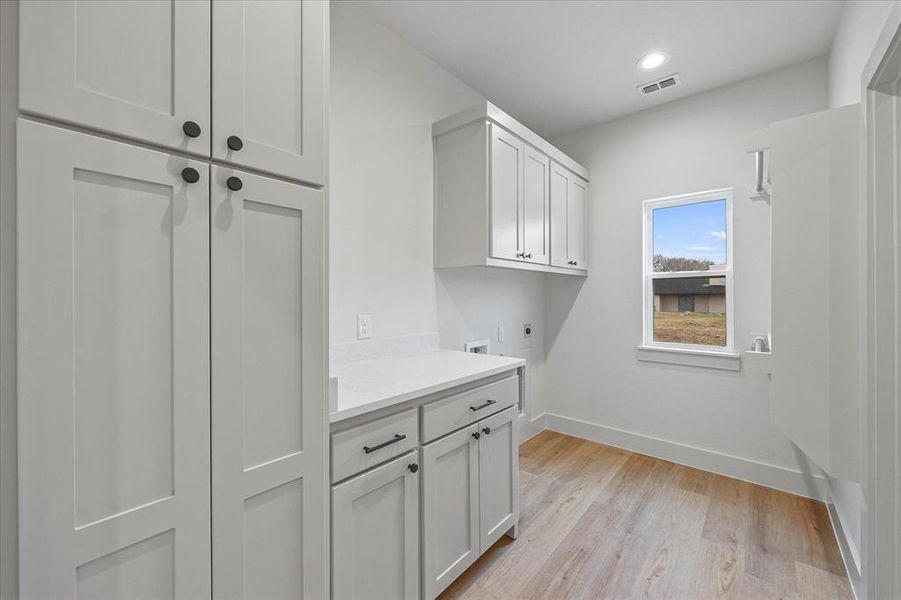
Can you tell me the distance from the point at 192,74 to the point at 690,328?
3262 mm

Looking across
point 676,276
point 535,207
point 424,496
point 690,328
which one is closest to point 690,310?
point 690,328

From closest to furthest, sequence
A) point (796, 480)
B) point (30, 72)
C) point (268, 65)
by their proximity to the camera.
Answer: point (30, 72)
point (268, 65)
point (796, 480)

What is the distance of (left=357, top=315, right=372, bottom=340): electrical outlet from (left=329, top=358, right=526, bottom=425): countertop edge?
25.1 inches

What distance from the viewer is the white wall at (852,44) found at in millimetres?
1388

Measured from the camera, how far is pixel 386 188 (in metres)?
2.16

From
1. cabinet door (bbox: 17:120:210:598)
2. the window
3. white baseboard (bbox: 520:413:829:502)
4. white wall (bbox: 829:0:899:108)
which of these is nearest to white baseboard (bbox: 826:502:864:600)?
white baseboard (bbox: 520:413:829:502)

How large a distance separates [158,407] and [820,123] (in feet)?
7.21

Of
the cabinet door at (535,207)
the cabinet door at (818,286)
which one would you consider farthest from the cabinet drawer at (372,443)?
the cabinet door at (535,207)

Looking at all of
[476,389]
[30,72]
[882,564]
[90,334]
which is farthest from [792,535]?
[30,72]

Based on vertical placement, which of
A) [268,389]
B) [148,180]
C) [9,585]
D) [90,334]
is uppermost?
[148,180]

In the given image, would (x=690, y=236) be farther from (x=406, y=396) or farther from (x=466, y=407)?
(x=406, y=396)

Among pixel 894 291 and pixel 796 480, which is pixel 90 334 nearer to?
pixel 894 291

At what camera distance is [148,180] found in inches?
32.1

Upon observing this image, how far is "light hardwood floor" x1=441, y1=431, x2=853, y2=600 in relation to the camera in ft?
5.65
